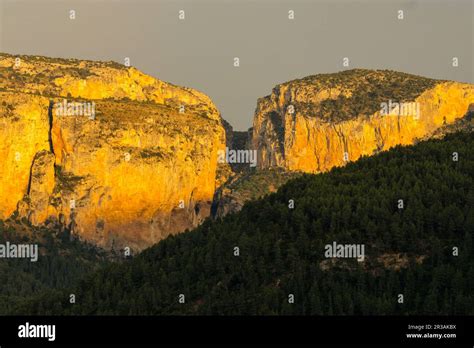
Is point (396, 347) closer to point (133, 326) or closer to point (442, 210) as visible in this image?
point (133, 326)

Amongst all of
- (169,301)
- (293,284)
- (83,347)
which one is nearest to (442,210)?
(293,284)

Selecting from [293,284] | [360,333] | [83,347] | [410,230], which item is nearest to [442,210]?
[410,230]

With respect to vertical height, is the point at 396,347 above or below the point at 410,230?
below

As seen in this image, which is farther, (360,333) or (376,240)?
(376,240)

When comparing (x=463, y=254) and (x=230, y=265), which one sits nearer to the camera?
(x=463, y=254)

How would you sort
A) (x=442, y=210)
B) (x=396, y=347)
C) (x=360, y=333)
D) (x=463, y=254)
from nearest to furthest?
(x=396, y=347), (x=360, y=333), (x=463, y=254), (x=442, y=210)

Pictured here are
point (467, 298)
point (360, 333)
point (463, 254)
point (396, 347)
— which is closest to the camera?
point (396, 347)

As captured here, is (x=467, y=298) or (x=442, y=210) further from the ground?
(x=442, y=210)

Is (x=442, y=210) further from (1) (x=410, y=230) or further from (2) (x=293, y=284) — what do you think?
(2) (x=293, y=284)

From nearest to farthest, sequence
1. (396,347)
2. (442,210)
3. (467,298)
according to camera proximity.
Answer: (396,347) < (467,298) < (442,210)

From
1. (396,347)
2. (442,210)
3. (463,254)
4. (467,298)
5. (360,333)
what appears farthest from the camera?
(442,210)
